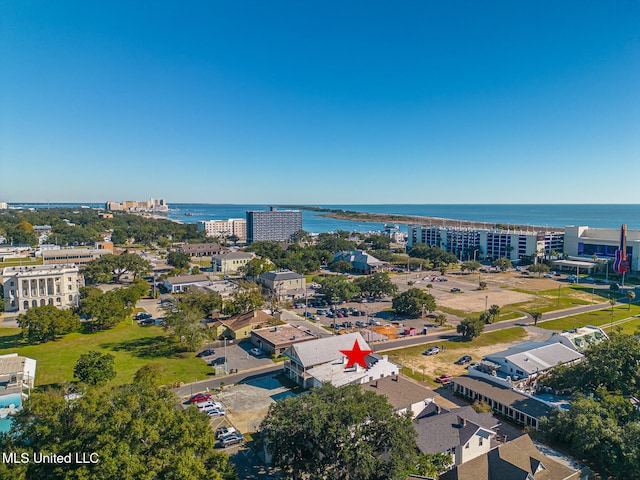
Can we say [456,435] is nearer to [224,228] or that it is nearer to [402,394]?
[402,394]

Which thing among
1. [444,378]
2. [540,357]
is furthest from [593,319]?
[444,378]

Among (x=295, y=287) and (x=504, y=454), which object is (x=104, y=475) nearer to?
(x=504, y=454)

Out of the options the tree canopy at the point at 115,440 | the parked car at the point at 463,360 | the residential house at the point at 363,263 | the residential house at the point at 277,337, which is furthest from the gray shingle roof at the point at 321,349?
the residential house at the point at 363,263

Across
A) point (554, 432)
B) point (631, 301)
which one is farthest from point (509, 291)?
point (554, 432)

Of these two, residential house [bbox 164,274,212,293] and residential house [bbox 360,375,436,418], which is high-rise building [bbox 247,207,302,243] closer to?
residential house [bbox 164,274,212,293]

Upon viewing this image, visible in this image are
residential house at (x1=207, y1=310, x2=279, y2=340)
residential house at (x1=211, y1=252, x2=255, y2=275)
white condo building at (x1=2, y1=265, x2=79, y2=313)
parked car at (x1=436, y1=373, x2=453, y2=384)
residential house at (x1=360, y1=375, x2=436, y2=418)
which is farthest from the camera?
residential house at (x1=211, y1=252, x2=255, y2=275)

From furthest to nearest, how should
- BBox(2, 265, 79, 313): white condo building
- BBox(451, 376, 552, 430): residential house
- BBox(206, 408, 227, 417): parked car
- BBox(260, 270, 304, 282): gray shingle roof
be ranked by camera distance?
BBox(260, 270, 304, 282): gray shingle roof
BBox(2, 265, 79, 313): white condo building
BBox(206, 408, 227, 417): parked car
BBox(451, 376, 552, 430): residential house

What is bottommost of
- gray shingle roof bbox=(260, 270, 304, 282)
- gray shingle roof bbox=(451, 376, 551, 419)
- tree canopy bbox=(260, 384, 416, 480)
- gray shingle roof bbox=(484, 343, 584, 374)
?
gray shingle roof bbox=(451, 376, 551, 419)

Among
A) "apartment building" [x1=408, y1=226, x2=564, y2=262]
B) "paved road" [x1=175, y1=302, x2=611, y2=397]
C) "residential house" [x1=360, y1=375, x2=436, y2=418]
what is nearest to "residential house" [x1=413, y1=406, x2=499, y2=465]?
Result: "residential house" [x1=360, y1=375, x2=436, y2=418]

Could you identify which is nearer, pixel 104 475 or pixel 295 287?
pixel 104 475
